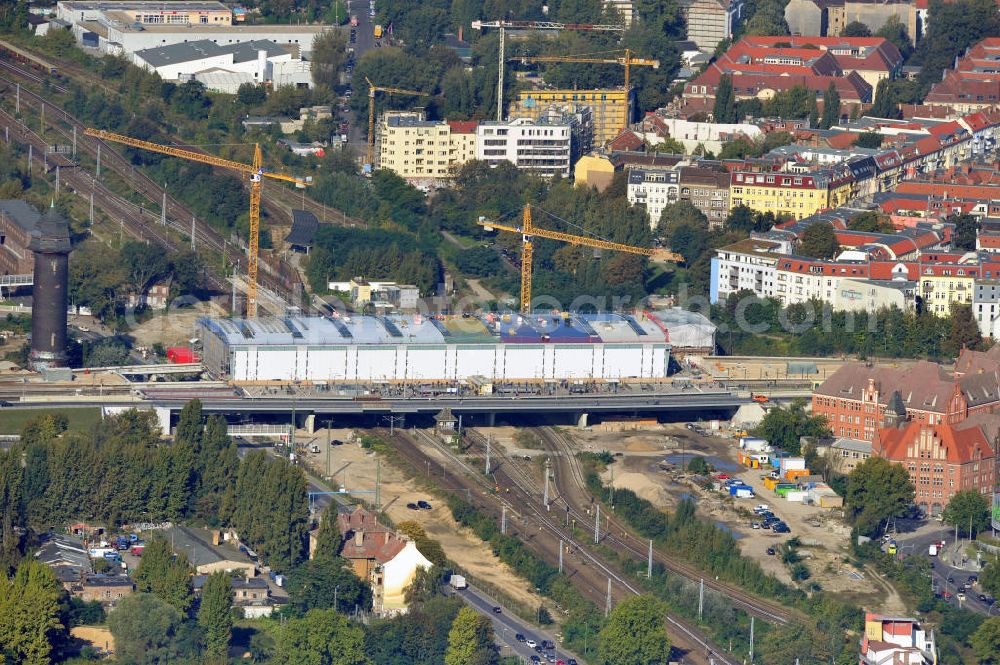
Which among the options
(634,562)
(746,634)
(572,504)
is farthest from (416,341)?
(746,634)

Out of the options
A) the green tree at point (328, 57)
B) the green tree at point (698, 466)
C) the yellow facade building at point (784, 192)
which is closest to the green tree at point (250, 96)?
the green tree at point (328, 57)

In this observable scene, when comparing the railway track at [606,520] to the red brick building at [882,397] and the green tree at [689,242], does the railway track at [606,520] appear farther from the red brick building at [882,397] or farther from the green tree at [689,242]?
the green tree at [689,242]

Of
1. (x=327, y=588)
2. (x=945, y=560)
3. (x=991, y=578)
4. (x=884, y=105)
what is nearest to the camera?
(x=327, y=588)

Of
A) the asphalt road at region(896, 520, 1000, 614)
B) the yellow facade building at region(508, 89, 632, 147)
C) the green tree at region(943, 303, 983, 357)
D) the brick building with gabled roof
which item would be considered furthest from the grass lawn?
the yellow facade building at region(508, 89, 632, 147)

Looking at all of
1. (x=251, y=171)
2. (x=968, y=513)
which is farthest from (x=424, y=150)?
(x=968, y=513)

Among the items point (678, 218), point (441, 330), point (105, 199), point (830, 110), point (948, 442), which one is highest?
point (830, 110)

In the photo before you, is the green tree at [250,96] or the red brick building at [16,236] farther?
the green tree at [250,96]

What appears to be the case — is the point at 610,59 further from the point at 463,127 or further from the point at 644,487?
the point at 644,487
